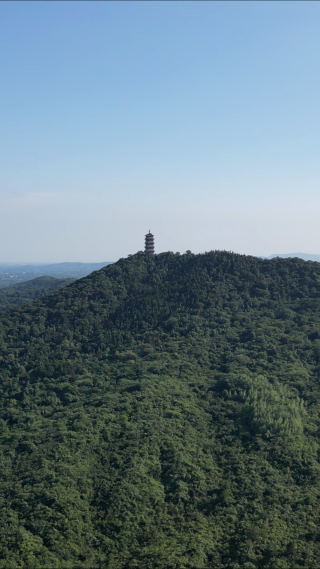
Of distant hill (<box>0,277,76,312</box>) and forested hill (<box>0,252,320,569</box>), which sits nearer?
forested hill (<box>0,252,320,569</box>)

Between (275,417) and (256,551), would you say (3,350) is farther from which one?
(256,551)

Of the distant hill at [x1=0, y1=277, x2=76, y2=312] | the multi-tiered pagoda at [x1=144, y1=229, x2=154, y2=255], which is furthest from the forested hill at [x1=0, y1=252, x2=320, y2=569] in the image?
the distant hill at [x1=0, y1=277, x2=76, y2=312]

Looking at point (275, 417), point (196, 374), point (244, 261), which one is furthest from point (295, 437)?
point (244, 261)

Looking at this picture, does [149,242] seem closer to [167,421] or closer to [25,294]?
[167,421]

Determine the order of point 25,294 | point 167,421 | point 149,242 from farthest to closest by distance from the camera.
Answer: point 25,294
point 149,242
point 167,421

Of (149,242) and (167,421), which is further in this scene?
(149,242)

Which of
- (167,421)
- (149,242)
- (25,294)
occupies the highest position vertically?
(149,242)

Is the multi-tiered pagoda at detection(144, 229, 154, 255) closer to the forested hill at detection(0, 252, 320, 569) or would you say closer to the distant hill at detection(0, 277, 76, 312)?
the forested hill at detection(0, 252, 320, 569)

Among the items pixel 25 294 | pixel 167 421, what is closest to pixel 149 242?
pixel 167 421
